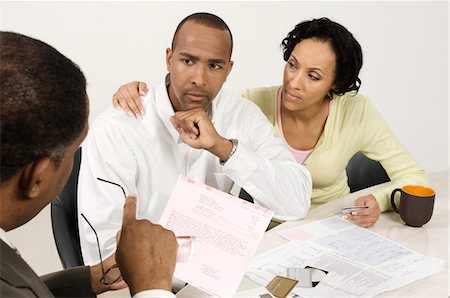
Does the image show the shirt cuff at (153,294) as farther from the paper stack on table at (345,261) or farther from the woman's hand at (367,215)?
the woman's hand at (367,215)

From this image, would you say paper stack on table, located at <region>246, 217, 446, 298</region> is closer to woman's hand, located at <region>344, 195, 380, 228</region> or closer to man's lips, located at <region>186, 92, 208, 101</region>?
woman's hand, located at <region>344, 195, 380, 228</region>

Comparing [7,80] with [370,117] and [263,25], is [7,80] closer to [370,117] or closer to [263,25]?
[370,117]

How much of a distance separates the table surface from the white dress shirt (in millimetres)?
120

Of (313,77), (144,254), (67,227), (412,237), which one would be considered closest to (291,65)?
(313,77)

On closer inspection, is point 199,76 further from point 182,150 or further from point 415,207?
point 415,207

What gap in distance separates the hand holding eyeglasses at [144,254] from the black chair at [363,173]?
1206 mm

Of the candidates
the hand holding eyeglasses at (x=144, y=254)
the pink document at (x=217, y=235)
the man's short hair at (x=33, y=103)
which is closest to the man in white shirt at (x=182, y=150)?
the pink document at (x=217, y=235)

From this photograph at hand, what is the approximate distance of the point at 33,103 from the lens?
2.55 ft

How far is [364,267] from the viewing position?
1.33 metres

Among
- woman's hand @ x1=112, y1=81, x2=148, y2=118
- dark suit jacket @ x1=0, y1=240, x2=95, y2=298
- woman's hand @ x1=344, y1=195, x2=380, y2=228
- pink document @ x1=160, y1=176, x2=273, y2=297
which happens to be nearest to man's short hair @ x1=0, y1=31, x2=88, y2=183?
dark suit jacket @ x1=0, y1=240, x2=95, y2=298

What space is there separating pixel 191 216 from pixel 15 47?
0.57 metres

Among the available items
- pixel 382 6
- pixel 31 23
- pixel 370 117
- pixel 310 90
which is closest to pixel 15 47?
pixel 310 90

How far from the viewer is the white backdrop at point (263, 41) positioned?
3.18m

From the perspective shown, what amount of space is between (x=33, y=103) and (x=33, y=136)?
5 centimetres
